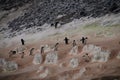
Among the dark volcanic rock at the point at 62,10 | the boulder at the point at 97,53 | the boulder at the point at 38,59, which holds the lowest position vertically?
the boulder at the point at 38,59

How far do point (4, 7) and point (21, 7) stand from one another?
11.4 ft

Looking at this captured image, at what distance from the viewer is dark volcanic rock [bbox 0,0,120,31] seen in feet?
133

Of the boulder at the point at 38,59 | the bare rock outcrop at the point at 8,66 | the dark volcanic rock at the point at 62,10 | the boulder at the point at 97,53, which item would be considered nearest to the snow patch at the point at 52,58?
the boulder at the point at 38,59

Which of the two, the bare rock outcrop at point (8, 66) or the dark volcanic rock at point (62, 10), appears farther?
the dark volcanic rock at point (62, 10)

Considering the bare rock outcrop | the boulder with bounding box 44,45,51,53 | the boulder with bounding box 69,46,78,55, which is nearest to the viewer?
the boulder with bounding box 69,46,78,55

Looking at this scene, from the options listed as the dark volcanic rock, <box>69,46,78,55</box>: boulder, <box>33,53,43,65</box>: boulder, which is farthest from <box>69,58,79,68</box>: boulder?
the dark volcanic rock

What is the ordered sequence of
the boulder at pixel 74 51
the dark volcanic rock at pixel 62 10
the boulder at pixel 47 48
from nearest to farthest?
1. the boulder at pixel 74 51
2. the boulder at pixel 47 48
3. the dark volcanic rock at pixel 62 10

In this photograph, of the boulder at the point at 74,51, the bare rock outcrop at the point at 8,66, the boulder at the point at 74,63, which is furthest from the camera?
the bare rock outcrop at the point at 8,66

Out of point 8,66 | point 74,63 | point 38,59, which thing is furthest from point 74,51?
point 8,66

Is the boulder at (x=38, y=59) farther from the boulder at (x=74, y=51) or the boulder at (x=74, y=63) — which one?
the boulder at (x=74, y=63)

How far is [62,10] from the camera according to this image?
44.5 meters

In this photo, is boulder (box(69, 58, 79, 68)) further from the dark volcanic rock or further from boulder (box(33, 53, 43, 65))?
the dark volcanic rock

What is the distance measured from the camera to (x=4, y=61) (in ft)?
116

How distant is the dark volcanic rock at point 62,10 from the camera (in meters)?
40.5
